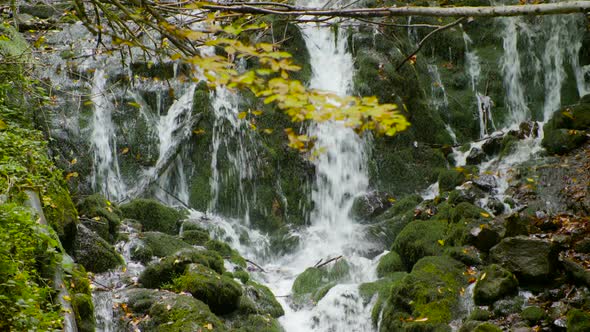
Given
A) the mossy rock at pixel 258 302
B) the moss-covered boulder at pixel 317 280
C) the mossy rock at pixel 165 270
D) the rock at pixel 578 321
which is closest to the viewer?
the rock at pixel 578 321

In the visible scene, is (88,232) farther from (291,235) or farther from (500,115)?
(500,115)

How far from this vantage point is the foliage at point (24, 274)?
10.6ft

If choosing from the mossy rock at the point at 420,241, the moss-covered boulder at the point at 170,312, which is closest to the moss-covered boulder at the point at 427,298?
the mossy rock at the point at 420,241

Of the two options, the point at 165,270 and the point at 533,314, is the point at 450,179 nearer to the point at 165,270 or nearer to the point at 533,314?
the point at 533,314

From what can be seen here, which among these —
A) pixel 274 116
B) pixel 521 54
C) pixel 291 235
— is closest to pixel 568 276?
pixel 291 235

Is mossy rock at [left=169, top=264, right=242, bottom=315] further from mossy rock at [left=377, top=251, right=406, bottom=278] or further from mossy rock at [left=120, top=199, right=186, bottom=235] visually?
mossy rock at [left=120, top=199, right=186, bottom=235]

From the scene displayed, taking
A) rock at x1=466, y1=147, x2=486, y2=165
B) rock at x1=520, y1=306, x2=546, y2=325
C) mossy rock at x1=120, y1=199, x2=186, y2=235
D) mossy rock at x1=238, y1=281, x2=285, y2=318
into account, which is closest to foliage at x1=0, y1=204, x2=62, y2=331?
mossy rock at x1=238, y1=281, x2=285, y2=318

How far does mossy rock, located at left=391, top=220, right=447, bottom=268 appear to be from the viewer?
351 inches

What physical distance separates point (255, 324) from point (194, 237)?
10.6ft

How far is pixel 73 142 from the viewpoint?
12742 mm

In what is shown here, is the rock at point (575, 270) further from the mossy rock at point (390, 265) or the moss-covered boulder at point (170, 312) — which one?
the moss-covered boulder at point (170, 312)

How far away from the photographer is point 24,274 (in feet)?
11.7

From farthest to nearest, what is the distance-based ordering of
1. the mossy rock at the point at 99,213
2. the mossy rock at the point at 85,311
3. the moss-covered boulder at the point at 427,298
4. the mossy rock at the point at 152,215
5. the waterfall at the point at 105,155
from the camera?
the waterfall at the point at 105,155 < the mossy rock at the point at 152,215 < the mossy rock at the point at 99,213 < the moss-covered boulder at the point at 427,298 < the mossy rock at the point at 85,311

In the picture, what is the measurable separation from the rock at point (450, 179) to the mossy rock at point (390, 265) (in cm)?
292
